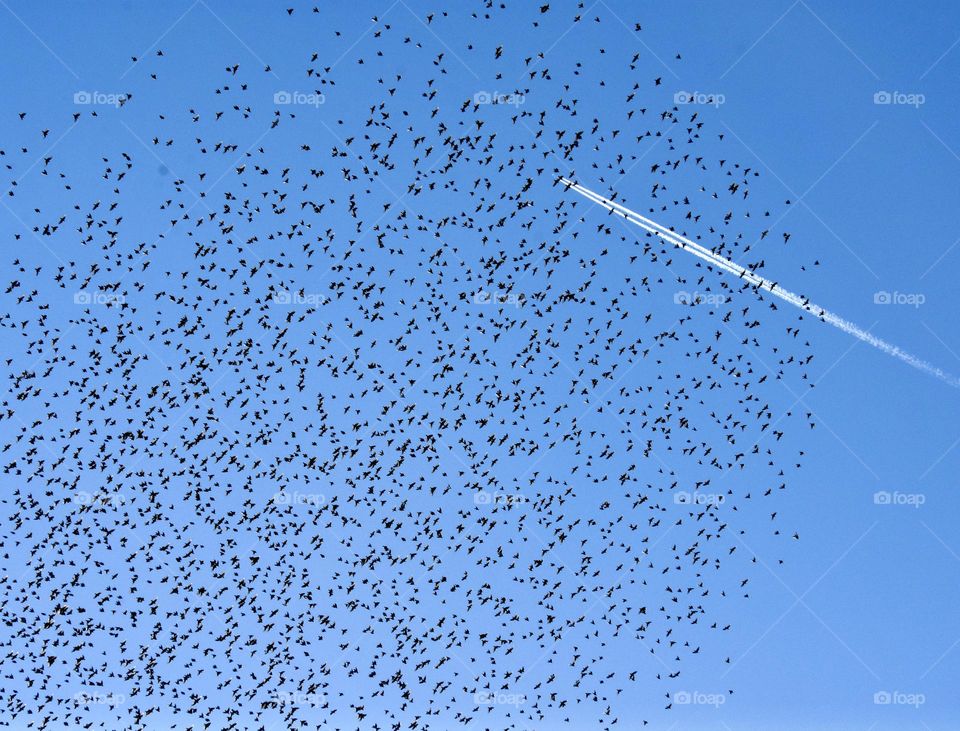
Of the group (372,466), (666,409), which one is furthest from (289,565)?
(666,409)

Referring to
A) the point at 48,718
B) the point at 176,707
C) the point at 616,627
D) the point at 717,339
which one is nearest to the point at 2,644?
the point at 48,718

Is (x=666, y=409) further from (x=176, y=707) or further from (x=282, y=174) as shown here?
(x=176, y=707)

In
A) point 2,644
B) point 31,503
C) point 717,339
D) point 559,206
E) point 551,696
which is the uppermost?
point 559,206

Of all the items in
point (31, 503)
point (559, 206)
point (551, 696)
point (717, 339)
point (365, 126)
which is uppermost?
point (365, 126)

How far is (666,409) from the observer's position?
24.4 meters

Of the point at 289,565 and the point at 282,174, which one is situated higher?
the point at 282,174

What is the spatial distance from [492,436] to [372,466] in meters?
2.72

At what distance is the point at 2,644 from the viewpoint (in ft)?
78.1

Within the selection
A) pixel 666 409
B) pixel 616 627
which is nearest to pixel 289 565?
pixel 616 627

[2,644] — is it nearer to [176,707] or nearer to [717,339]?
[176,707]

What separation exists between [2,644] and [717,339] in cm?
1697

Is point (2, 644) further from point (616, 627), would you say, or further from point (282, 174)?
point (616, 627)

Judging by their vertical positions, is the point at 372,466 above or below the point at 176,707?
above

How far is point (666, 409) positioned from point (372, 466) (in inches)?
261
